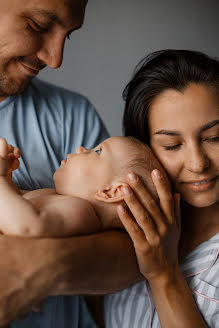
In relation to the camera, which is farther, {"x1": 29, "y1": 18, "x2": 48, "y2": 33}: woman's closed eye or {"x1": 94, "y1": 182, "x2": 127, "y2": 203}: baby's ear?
{"x1": 29, "y1": 18, "x2": 48, "y2": 33}: woman's closed eye

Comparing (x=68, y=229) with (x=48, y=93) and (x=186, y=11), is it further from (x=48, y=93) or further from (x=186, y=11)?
(x=186, y=11)

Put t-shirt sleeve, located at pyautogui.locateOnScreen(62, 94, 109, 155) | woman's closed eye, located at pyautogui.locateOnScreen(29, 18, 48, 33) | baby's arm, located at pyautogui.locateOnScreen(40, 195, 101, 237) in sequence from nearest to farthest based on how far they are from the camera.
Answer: baby's arm, located at pyautogui.locateOnScreen(40, 195, 101, 237), woman's closed eye, located at pyautogui.locateOnScreen(29, 18, 48, 33), t-shirt sleeve, located at pyautogui.locateOnScreen(62, 94, 109, 155)

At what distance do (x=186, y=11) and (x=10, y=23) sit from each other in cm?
174

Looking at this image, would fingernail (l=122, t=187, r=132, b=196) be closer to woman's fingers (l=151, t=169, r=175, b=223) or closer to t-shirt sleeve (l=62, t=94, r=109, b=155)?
woman's fingers (l=151, t=169, r=175, b=223)

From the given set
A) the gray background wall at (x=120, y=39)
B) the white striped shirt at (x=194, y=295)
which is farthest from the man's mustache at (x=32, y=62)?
the gray background wall at (x=120, y=39)

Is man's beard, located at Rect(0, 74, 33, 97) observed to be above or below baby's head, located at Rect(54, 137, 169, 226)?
above

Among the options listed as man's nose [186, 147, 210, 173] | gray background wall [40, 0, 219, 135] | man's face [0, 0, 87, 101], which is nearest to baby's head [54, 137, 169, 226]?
man's nose [186, 147, 210, 173]

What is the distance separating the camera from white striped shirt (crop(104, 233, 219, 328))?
4.26 feet

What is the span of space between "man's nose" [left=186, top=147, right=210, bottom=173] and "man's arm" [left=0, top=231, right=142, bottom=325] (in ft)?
1.07

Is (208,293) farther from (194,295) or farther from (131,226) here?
(131,226)

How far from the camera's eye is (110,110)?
113 inches

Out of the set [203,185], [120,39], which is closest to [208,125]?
[203,185]

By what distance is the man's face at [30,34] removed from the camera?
1.38 metres

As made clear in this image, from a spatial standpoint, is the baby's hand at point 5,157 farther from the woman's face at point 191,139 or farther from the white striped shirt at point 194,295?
the white striped shirt at point 194,295
